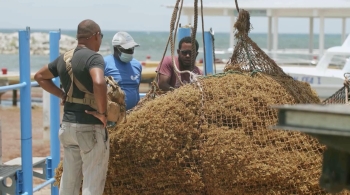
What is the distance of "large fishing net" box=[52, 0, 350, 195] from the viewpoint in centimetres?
508

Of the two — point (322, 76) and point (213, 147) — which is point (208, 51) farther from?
point (322, 76)

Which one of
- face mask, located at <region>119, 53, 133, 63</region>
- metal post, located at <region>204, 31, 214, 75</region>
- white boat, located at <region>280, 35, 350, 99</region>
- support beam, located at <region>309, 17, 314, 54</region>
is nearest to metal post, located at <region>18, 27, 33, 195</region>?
face mask, located at <region>119, 53, 133, 63</region>

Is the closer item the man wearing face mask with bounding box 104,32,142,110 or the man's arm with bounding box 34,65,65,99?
the man's arm with bounding box 34,65,65,99

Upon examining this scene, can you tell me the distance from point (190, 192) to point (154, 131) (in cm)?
54

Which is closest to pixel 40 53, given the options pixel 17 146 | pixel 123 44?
pixel 17 146

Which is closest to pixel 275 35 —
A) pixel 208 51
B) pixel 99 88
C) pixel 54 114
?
pixel 208 51

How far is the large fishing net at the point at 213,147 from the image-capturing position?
200 inches

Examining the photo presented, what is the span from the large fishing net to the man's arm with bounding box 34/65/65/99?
61 centimetres

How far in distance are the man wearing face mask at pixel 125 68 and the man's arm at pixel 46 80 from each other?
2.59ft

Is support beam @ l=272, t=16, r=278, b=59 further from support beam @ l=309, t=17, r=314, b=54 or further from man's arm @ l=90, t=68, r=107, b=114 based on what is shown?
man's arm @ l=90, t=68, r=107, b=114

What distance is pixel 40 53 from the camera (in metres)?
59.8

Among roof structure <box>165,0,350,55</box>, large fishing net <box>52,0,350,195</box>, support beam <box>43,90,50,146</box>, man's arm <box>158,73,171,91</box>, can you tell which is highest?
roof structure <box>165,0,350,55</box>

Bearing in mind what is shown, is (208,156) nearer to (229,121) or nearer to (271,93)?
(229,121)

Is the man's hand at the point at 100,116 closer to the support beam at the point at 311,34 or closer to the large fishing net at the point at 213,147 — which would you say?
the large fishing net at the point at 213,147
